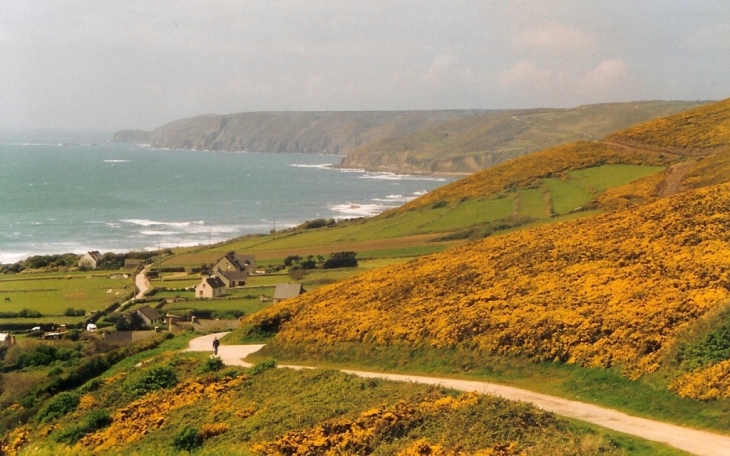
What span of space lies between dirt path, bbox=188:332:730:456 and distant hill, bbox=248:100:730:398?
145 cm

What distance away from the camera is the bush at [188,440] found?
17094 millimetres

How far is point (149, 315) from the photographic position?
4469cm

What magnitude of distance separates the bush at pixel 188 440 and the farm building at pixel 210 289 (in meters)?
34.5

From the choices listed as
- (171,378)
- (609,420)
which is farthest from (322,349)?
(609,420)

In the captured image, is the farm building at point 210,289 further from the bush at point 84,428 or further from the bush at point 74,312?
the bush at point 84,428

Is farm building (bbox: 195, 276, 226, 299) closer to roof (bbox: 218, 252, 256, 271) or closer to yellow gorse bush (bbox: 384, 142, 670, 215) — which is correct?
roof (bbox: 218, 252, 256, 271)

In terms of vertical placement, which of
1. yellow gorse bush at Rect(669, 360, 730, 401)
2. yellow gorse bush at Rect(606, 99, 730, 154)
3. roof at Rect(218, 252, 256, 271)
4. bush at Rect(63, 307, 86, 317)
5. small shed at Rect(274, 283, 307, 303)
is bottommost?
bush at Rect(63, 307, 86, 317)

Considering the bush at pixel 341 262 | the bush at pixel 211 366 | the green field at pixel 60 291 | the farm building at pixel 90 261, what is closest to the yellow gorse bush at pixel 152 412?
the bush at pixel 211 366

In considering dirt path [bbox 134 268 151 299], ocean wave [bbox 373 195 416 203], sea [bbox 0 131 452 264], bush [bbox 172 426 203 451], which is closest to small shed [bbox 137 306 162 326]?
dirt path [bbox 134 268 151 299]

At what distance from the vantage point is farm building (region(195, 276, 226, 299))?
5175 cm

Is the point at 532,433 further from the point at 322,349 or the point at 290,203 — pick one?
the point at 290,203

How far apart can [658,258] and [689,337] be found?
6801mm

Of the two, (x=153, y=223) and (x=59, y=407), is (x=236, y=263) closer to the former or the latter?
(x=59, y=407)

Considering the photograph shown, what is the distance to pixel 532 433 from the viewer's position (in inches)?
559
